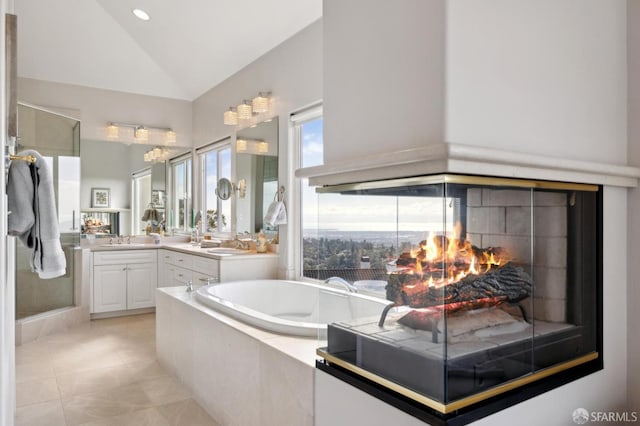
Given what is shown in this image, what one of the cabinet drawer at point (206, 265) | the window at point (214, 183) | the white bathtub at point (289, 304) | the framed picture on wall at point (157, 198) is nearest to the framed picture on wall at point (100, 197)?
the framed picture on wall at point (157, 198)

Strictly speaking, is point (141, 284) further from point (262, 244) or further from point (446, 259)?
point (446, 259)

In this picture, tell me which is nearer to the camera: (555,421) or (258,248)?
(555,421)

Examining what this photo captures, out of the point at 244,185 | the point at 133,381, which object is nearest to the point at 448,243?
the point at 133,381

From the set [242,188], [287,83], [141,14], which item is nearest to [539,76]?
[287,83]

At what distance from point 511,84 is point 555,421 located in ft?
3.91

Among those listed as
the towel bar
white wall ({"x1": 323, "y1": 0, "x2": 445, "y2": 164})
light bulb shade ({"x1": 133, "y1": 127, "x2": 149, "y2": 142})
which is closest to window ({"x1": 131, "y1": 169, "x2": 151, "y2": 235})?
light bulb shade ({"x1": 133, "y1": 127, "x2": 149, "y2": 142})

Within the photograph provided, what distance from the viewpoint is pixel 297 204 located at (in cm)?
404

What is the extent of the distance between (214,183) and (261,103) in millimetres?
1626

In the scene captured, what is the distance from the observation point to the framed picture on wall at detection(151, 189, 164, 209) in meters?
5.88

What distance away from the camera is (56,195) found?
15.2 ft

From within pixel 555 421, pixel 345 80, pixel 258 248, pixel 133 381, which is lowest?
pixel 133 381

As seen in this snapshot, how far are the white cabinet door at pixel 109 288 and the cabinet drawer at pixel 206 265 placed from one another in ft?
4.14

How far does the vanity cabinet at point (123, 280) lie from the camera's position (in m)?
4.99

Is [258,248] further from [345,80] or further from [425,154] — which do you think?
[425,154]
